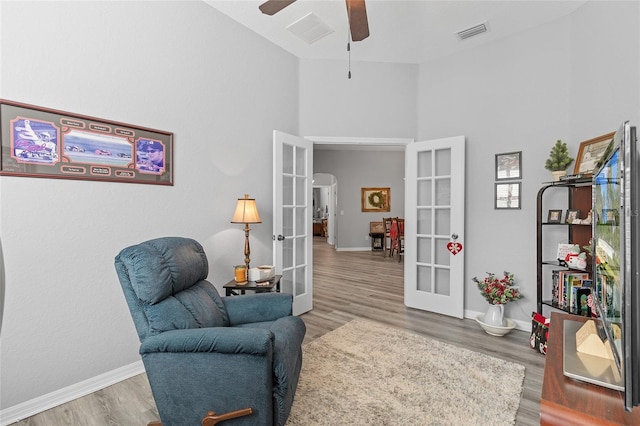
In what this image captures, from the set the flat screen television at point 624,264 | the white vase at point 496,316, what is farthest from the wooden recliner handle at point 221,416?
the white vase at point 496,316

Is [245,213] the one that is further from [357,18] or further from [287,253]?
[357,18]

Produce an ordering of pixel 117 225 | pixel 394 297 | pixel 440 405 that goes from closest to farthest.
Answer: pixel 440 405
pixel 117 225
pixel 394 297

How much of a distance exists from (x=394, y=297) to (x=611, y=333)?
3444mm

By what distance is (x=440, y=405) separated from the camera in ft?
6.35

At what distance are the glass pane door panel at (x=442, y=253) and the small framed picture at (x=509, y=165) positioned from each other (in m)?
0.89

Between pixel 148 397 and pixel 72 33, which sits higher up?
pixel 72 33

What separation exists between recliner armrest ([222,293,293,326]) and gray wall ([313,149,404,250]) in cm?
698

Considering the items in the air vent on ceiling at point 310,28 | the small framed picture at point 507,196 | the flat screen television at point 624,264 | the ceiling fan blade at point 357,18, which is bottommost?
the flat screen television at point 624,264

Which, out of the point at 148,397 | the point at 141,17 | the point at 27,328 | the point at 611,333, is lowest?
the point at 148,397

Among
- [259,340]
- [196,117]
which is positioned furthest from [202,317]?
[196,117]

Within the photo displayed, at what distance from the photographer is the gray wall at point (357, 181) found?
9.06 m

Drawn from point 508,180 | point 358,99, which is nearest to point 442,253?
point 508,180

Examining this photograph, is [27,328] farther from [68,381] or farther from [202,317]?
[202,317]

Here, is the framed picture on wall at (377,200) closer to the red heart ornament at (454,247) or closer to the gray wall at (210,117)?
the gray wall at (210,117)
